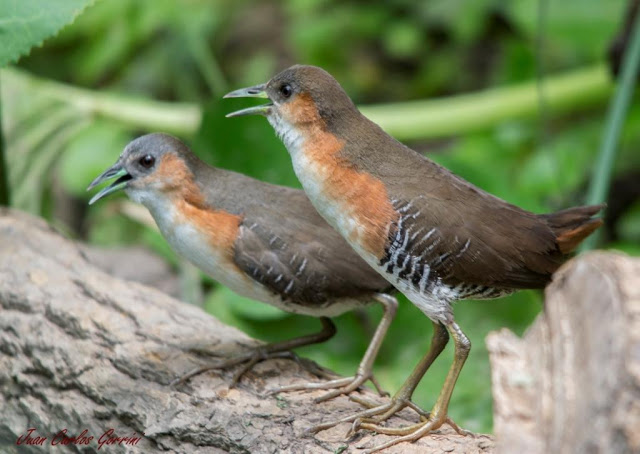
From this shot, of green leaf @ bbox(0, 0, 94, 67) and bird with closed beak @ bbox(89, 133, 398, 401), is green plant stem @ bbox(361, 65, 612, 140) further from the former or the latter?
green leaf @ bbox(0, 0, 94, 67)

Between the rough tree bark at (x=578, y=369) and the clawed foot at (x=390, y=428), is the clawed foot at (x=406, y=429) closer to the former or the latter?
the clawed foot at (x=390, y=428)

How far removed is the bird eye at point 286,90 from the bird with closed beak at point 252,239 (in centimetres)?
44

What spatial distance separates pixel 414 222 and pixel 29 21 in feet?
4.95

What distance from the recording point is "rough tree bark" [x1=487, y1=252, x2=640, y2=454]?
1.52 m

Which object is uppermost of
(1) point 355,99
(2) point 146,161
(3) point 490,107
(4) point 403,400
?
(1) point 355,99

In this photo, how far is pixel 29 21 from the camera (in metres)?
2.88

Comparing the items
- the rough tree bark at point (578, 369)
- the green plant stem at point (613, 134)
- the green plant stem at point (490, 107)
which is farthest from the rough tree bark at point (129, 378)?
the green plant stem at point (490, 107)

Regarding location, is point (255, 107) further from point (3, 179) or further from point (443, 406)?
point (3, 179)

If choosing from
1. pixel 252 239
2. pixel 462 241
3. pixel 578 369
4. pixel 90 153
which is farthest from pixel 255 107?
pixel 90 153

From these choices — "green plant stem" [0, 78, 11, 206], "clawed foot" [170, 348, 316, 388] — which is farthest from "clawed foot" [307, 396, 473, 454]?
"green plant stem" [0, 78, 11, 206]

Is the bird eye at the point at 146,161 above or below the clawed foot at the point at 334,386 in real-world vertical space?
above

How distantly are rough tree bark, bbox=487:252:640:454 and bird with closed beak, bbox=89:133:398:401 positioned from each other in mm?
984

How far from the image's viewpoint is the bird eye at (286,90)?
2.65 m

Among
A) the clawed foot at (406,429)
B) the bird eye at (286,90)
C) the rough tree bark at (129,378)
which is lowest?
the rough tree bark at (129,378)
